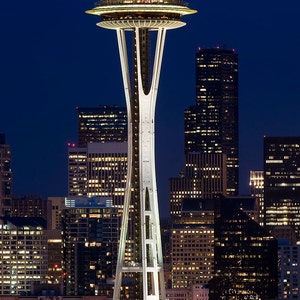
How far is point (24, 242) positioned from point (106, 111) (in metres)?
27.7

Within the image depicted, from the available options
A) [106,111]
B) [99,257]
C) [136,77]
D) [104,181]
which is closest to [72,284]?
[99,257]

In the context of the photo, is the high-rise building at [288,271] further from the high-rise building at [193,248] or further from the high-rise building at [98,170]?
the high-rise building at [98,170]

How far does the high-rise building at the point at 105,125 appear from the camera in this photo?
193 metres

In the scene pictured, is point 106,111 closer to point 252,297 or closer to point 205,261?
point 205,261

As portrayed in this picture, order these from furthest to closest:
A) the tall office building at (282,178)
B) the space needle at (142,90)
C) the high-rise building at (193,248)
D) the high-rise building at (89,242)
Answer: the tall office building at (282,178) < the high-rise building at (193,248) < the high-rise building at (89,242) < the space needle at (142,90)

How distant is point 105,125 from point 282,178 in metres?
19.0

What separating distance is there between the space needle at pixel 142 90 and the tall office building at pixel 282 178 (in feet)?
269

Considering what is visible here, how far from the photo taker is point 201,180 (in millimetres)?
192000

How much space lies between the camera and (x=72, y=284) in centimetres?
15725

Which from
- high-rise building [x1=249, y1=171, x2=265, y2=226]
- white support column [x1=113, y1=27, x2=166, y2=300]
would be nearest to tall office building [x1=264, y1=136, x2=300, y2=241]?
high-rise building [x1=249, y1=171, x2=265, y2=226]

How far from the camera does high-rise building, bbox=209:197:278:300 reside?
15762cm

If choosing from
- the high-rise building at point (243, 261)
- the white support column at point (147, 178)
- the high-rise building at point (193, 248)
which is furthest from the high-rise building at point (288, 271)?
the white support column at point (147, 178)

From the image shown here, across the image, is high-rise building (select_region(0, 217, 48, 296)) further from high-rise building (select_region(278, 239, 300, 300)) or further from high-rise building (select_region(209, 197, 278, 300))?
high-rise building (select_region(278, 239, 300, 300))

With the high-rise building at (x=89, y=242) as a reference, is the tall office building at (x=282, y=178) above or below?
above
